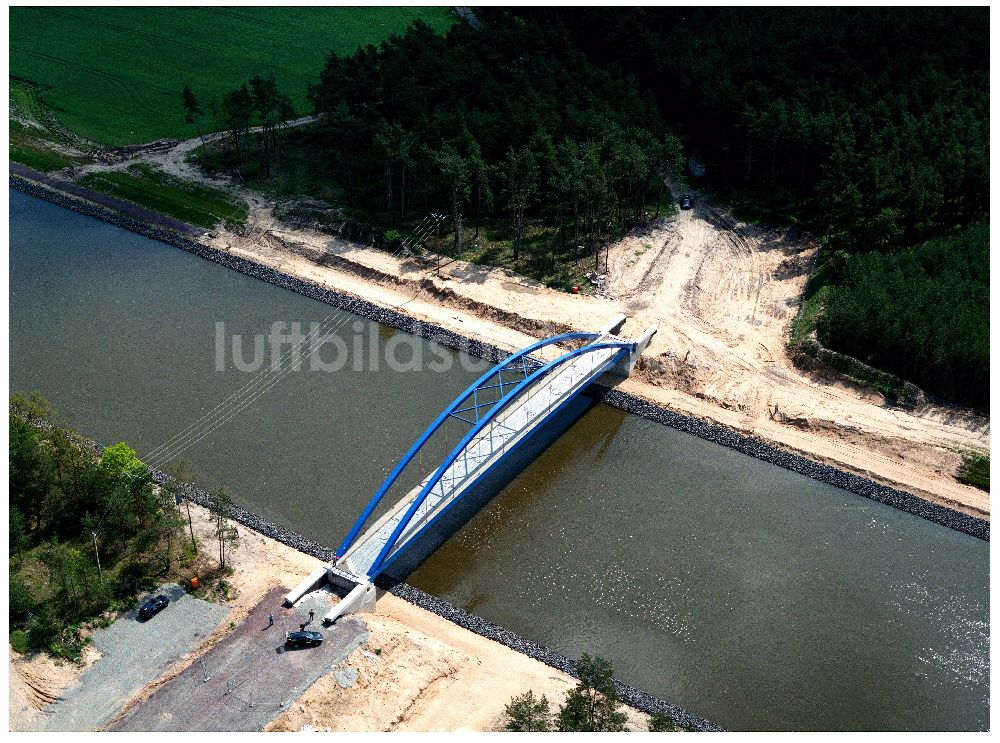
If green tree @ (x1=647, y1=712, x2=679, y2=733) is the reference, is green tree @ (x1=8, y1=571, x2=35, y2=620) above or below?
below

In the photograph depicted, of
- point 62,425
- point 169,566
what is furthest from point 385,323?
point 169,566

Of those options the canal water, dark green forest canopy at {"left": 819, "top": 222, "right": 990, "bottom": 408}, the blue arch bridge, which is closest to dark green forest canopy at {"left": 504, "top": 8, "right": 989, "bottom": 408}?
dark green forest canopy at {"left": 819, "top": 222, "right": 990, "bottom": 408}

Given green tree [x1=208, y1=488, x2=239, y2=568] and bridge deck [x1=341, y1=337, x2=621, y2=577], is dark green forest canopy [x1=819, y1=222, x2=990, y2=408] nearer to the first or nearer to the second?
bridge deck [x1=341, y1=337, x2=621, y2=577]

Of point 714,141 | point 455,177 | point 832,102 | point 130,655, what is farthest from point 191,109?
point 130,655

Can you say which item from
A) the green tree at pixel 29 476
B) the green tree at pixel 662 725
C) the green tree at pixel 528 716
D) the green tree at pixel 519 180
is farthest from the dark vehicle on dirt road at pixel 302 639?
the green tree at pixel 519 180

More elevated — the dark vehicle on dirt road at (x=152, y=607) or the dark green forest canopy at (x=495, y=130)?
the dark green forest canopy at (x=495, y=130)

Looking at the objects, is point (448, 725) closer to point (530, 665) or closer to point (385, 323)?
point (530, 665)

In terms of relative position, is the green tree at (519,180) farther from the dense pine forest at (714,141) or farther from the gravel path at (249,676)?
the gravel path at (249,676)
